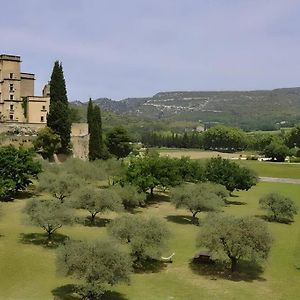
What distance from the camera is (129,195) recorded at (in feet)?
163

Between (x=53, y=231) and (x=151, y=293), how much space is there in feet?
43.1

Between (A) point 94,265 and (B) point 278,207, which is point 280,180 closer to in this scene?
(B) point 278,207

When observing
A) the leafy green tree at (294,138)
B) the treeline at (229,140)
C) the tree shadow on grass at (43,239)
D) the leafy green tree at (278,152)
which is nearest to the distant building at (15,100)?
the tree shadow on grass at (43,239)

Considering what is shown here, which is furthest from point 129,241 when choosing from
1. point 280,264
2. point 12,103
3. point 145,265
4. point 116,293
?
point 12,103

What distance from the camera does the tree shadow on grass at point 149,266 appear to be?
32300mm

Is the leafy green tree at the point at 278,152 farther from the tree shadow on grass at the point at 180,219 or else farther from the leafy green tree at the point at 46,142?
the tree shadow on grass at the point at 180,219

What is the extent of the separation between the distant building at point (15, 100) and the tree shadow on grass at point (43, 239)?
3910cm

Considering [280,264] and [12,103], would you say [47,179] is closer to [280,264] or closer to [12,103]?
[280,264]

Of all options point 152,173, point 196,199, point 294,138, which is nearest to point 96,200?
point 196,199

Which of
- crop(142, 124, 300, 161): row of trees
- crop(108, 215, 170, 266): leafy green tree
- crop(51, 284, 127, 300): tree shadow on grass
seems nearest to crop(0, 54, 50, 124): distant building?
crop(108, 215, 170, 266): leafy green tree

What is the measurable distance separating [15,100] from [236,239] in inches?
2141

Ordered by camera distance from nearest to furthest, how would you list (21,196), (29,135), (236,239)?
(236,239) → (21,196) → (29,135)

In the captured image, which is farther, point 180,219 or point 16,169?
Result: point 16,169

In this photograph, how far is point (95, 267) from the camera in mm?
25984
